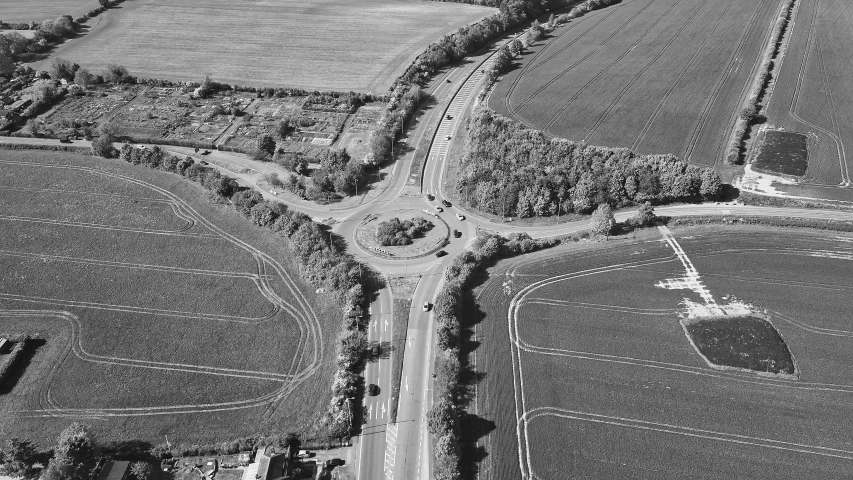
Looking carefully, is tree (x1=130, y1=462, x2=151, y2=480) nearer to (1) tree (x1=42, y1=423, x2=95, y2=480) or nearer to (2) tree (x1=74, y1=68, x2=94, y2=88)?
(1) tree (x1=42, y1=423, x2=95, y2=480)

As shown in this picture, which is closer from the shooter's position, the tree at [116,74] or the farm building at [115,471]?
the farm building at [115,471]

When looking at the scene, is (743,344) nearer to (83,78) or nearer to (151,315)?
(151,315)

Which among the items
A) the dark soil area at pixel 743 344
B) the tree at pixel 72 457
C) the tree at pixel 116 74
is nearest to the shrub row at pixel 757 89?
the dark soil area at pixel 743 344

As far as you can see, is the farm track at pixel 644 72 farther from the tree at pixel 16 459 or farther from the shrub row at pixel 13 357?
the tree at pixel 16 459

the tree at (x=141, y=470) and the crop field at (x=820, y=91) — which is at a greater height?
the crop field at (x=820, y=91)

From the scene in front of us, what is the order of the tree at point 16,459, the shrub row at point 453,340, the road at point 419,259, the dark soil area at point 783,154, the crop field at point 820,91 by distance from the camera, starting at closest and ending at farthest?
the tree at point 16,459 < the shrub row at point 453,340 < the road at point 419,259 < the dark soil area at point 783,154 < the crop field at point 820,91

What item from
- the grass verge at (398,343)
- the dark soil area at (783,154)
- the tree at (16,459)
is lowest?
the tree at (16,459)

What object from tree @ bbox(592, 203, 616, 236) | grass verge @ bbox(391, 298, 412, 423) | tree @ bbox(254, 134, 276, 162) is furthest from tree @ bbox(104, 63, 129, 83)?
tree @ bbox(592, 203, 616, 236)
